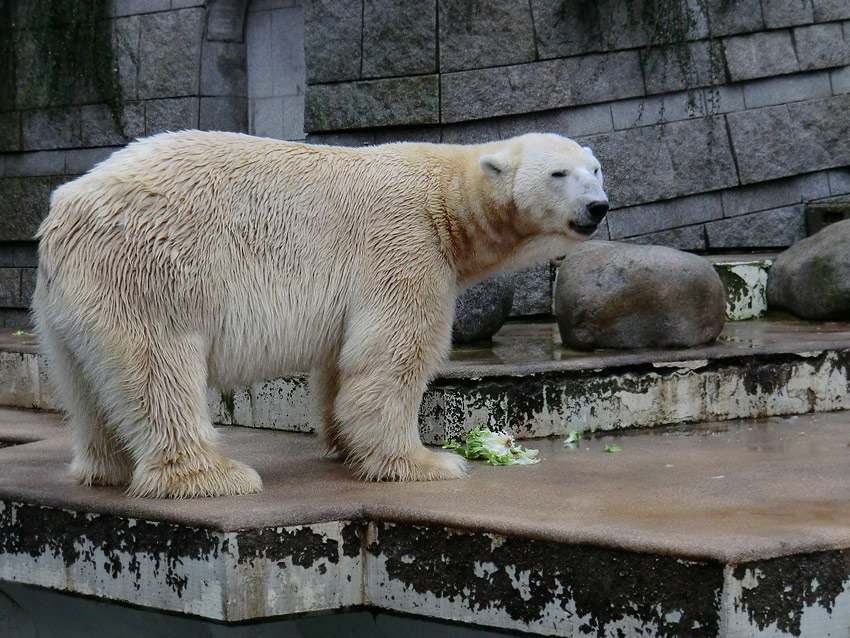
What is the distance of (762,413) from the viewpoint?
484 centimetres

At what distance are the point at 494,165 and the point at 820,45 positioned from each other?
14.9 feet

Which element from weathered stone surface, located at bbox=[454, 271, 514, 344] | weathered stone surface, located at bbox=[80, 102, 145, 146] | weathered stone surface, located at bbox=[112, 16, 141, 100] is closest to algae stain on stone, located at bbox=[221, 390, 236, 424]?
weathered stone surface, located at bbox=[454, 271, 514, 344]

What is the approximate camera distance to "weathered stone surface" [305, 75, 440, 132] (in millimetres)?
6781

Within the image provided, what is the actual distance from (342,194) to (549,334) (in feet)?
7.87

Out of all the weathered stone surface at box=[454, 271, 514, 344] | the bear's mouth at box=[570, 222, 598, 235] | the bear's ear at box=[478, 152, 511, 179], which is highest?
the bear's ear at box=[478, 152, 511, 179]

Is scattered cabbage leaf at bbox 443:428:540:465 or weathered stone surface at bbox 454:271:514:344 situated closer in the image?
scattered cabbage leaf at bbox 443:428:540:465

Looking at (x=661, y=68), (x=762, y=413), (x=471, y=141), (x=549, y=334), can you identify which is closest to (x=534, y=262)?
(x=762, y=413)

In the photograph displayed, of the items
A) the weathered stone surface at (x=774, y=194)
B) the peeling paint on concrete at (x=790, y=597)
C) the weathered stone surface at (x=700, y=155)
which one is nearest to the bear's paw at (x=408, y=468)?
the peeling paint on concrete at (x=790, y=597)

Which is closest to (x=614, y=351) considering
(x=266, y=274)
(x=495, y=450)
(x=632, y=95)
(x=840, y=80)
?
(x=495, y=450)

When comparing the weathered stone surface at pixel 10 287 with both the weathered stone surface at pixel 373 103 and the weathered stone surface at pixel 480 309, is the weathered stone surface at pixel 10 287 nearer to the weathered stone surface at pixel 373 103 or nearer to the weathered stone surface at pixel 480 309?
the weathered stone surface at pixel 373 103

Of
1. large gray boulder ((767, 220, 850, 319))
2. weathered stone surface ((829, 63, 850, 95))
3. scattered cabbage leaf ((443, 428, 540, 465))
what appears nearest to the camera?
scattered cabbage leaf ((443, 428, 540, 465))

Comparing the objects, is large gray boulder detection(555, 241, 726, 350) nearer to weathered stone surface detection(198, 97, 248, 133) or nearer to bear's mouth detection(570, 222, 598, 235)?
bear's mouth detection(570, 222, 598, 235)

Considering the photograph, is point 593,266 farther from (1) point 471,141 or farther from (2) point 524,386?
(1) point 471,141

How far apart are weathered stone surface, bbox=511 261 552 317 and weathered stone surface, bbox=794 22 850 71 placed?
2.38 m
